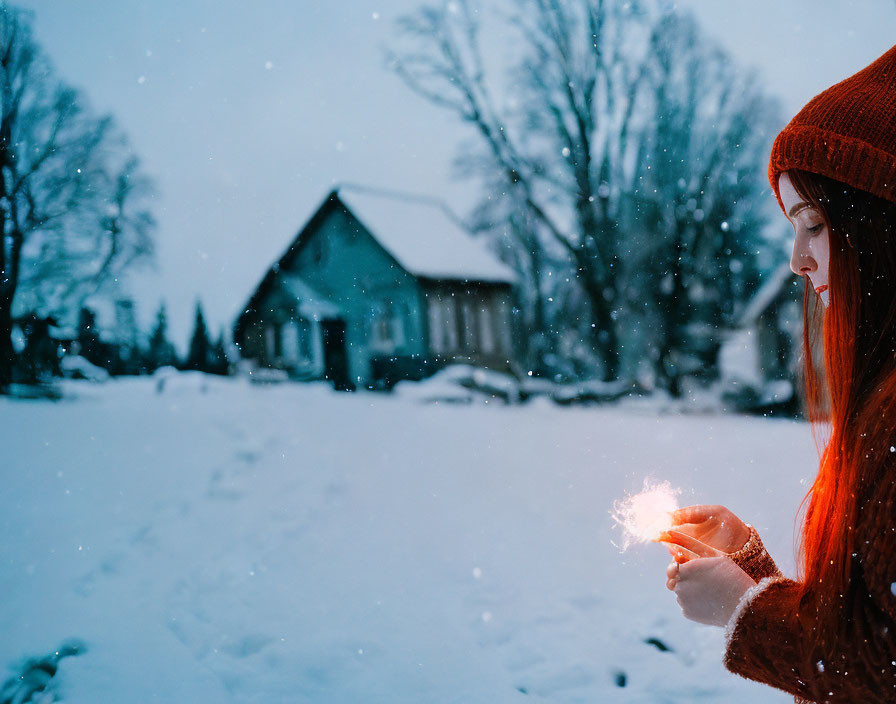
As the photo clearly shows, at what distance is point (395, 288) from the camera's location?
887cm

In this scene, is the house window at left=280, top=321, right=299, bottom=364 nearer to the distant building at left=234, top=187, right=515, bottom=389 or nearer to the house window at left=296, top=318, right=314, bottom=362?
the house window at left=296, top=318, right=314, bottom=362

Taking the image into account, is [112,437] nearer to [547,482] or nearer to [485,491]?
[485,491]

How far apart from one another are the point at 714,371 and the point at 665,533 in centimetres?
962

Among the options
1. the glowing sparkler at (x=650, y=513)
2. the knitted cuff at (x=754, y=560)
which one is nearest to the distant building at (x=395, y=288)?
the glowing sparkler at (x=650, y=513)

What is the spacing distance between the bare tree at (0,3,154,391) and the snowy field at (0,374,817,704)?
2.40ft

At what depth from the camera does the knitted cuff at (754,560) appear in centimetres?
130

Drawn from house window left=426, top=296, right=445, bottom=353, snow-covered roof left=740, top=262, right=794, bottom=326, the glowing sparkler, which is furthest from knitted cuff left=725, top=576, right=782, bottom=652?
snow-covered roof left=740, top=262, right=794, bottom=326

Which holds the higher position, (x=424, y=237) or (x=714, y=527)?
(x=424, y=237)

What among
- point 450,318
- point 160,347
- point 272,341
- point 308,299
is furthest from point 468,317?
point 160,347

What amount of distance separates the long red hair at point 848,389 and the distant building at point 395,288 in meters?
6.71

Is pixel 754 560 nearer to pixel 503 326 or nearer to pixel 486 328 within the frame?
pixel 486 328

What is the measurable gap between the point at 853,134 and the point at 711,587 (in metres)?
0.81

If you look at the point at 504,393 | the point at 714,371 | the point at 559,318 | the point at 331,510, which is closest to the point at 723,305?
the point at 714,371

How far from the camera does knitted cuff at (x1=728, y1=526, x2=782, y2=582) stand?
130 centimetres
